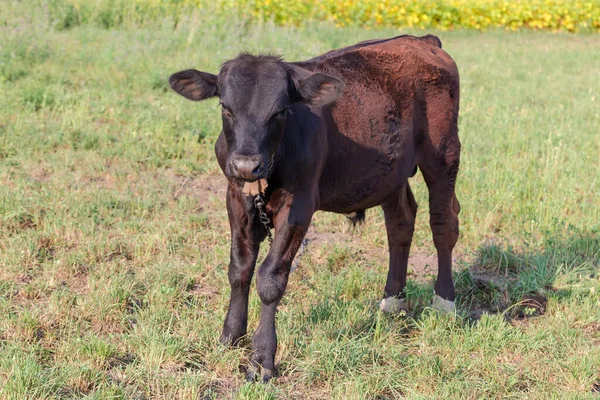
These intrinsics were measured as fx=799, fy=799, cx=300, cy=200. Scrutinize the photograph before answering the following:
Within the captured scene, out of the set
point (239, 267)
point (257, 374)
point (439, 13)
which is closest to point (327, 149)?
point (239, 267)

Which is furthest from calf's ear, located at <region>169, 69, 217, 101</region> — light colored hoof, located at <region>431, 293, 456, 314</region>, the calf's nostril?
light colored hoof, located at <region>431, 293, 456, 314</region>

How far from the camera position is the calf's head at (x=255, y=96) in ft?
13.4

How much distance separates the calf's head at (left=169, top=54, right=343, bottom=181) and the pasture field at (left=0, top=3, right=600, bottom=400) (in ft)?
3.91

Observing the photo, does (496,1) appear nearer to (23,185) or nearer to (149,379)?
(23,185)

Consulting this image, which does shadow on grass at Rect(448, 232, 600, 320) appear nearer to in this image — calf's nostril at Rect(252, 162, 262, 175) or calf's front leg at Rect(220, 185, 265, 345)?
calf's front leg at Rect(220, 185, 265, 345)

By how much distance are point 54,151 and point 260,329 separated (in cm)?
441

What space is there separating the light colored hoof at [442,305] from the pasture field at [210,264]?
11 centimetres

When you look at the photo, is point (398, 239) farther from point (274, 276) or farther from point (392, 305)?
point (274, 276)

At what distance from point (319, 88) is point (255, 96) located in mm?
420

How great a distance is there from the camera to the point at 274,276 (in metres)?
4.42

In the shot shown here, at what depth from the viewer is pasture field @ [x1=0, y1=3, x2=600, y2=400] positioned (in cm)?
443

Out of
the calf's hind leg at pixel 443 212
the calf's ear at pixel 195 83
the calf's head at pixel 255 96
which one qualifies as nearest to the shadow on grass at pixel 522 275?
the calf's hind leg at pixel 443 212

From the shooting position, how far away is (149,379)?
423 centimetres

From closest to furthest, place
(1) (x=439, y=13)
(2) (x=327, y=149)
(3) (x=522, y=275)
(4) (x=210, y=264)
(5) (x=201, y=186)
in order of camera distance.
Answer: (2) (x=327, y=149), (4) (x=210, y=264), (3) (x=522, y=275), (5) (x=201, y=186), (1) (x=439, y=13)
